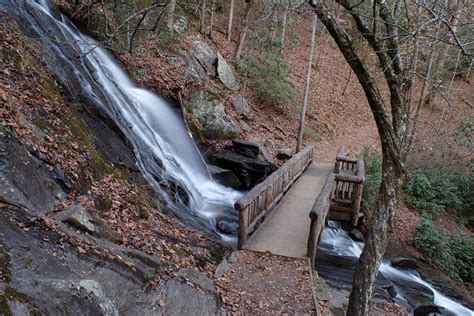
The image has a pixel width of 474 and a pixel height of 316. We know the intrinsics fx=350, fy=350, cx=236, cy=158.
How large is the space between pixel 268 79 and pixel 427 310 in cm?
1353

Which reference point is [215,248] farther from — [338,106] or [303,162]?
[338,106]

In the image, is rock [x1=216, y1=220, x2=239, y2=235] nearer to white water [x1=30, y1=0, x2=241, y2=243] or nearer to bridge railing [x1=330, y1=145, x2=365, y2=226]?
white water [x1=30, y1=0, x2=241, y2=243]

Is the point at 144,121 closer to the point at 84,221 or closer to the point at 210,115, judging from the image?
the point at 210,115

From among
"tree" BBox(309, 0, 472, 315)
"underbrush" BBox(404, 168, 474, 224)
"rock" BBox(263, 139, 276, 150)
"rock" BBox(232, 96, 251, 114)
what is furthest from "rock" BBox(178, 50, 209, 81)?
"tree" BBox(309, 0, 472, 315)

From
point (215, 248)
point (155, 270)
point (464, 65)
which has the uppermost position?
point (464, 65)

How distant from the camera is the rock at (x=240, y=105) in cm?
1641

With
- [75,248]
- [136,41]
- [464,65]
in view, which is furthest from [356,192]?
[464,65]

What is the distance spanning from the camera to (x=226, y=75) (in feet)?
57.4

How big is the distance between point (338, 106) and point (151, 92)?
1550 centimetres

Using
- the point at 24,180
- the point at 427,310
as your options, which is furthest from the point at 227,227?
the point at 24,180

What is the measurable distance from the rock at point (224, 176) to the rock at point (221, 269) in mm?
5380

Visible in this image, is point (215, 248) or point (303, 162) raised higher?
point (303, 162)

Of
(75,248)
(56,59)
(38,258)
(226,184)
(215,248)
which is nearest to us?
(38,258)

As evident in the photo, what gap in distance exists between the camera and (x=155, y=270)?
15.7 ft
